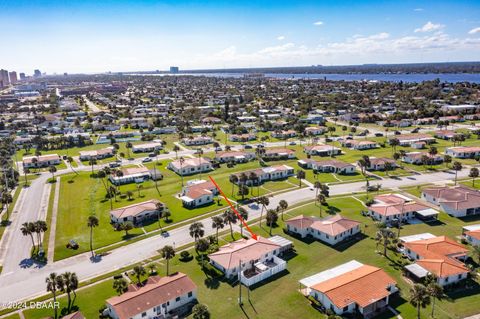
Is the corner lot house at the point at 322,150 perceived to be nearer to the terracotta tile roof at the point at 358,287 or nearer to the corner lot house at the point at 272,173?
the corner lot house at the point at 272,173

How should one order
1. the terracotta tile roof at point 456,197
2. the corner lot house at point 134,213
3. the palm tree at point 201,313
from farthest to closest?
the terracotta tile roof at point 456,197
the corner lot house at point 134,213
the palm tree at point 201,313

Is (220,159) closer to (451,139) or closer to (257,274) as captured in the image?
(257,274)

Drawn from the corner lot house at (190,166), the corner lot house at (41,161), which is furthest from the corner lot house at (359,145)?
the corner lot house at (41,161)

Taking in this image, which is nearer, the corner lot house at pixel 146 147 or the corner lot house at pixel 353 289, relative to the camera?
the corner lot house at pixel 353 289

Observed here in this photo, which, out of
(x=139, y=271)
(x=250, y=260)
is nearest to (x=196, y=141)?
(x=250, y=260)

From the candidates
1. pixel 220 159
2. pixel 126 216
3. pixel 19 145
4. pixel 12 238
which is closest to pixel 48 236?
pixel 12 238

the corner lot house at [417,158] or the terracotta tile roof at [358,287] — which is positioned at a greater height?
the corner lot house at [417,158]
